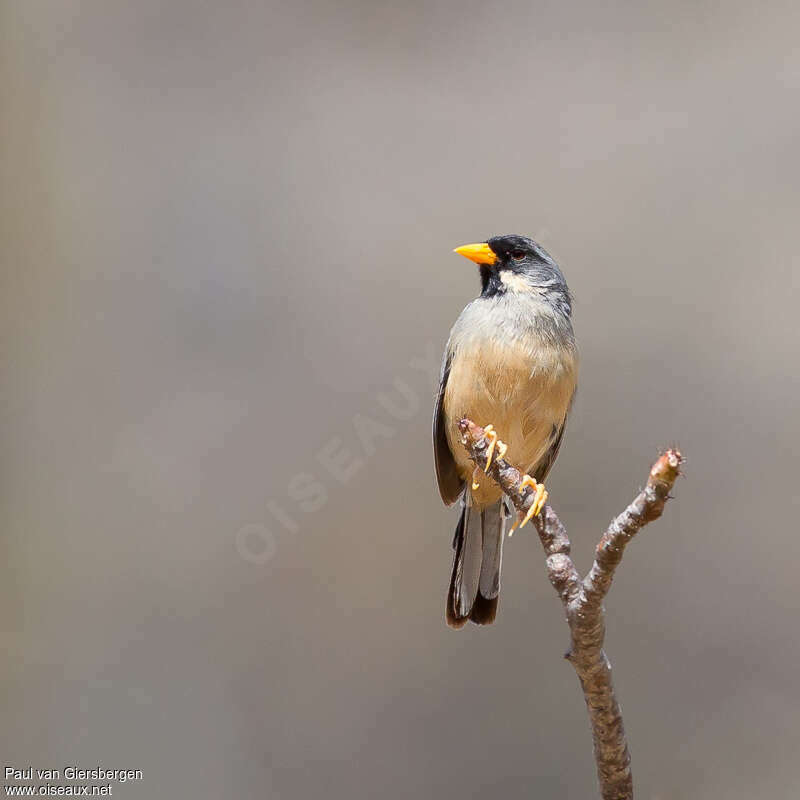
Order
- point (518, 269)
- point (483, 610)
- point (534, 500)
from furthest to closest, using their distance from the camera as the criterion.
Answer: point (518, 269)
point (483, 610)
point (534, 500)

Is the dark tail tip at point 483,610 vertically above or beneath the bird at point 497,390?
beneath

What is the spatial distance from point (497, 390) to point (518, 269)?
537 millimetres

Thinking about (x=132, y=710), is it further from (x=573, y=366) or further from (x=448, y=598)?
(x=573, y=366)

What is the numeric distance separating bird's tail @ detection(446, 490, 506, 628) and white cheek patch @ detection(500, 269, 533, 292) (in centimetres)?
81

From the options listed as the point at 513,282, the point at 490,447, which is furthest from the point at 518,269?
the point at 490,447

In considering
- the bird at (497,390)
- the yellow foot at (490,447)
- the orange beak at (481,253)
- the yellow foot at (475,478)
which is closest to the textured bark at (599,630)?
the yellow foot at (490,447)

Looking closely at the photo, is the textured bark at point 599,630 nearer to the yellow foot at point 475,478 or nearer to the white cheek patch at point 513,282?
the yellow foot at point 475,478

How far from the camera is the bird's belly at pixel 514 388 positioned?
9.54ft

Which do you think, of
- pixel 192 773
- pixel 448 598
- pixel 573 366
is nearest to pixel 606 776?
pixel 448 598

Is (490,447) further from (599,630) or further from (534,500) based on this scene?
(599,630)

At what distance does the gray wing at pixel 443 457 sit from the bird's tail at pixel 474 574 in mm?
193

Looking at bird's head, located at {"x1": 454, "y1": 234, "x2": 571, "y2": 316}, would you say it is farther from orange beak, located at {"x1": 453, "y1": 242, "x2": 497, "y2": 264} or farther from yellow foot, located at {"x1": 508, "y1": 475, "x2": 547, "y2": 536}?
yellow foot, located at {"x1": 508, "y1": 475, "x2": 547, "y2": 536}

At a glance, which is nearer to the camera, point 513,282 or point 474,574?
point 474,574

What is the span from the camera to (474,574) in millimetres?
2918
